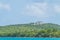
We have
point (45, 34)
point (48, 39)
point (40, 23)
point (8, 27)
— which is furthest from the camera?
point (40, 23)

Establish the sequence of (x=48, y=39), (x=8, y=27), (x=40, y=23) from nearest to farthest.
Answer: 1. (x=48, y=39)
2. (x=8, y=27)
3. (x=40, y=23)

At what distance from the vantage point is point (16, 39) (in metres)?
36.0

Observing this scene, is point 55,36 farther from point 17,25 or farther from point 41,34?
point 17,25

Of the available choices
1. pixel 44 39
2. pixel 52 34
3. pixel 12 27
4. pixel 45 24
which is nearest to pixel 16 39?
pixel 44 39

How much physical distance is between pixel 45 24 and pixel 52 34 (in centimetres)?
2180

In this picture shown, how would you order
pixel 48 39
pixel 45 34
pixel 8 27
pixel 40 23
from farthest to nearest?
pixel 40 23, pixel 8 27, pixel 45 34, pixel 48 39

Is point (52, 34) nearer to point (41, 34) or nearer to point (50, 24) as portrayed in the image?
point (41, 34)

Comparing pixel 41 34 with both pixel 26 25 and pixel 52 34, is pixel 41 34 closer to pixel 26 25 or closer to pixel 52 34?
pixel 52 34

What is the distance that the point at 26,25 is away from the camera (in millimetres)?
60312

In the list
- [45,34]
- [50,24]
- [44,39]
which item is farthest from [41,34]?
[50,24]

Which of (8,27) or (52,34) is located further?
(8,27)

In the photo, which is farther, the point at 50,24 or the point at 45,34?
the point at 50,24

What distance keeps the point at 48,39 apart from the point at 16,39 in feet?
18.8

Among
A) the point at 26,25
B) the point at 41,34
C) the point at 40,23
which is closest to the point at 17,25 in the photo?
the point at 26,25
